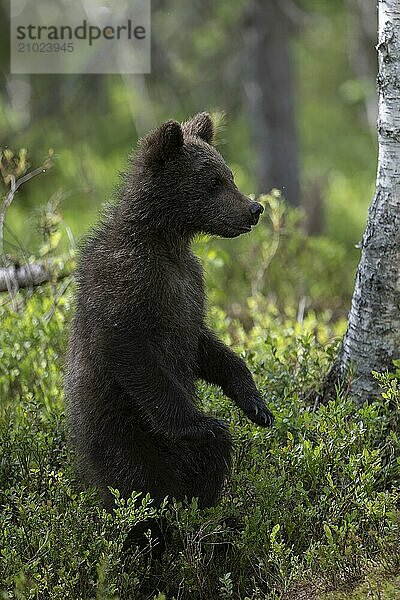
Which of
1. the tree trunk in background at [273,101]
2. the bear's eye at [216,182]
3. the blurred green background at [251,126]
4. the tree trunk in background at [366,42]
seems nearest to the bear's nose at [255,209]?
the bear's eye at [216,182]

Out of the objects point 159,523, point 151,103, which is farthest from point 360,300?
point 151,103

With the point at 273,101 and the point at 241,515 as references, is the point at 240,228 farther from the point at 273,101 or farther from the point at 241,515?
the point at 273,101

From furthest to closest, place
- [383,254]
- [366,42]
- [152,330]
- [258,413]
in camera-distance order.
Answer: [366,42] < [383,254] < [258,413] < [152,330]

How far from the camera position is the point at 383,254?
4.57 metres

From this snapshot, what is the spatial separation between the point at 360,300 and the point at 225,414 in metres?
0.85

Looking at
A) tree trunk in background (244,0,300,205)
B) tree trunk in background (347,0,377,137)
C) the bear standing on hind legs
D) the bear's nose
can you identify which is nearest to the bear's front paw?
the bear standing on hind legs

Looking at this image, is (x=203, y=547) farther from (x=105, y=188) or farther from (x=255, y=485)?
(x=105, y=188)

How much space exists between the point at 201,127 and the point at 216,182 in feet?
1.20

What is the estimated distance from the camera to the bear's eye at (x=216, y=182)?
404 centimetres

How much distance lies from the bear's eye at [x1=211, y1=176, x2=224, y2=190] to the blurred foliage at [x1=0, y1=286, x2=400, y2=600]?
106 centimetres

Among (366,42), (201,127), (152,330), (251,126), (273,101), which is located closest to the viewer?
(152,330)

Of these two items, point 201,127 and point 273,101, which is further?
point 273,101

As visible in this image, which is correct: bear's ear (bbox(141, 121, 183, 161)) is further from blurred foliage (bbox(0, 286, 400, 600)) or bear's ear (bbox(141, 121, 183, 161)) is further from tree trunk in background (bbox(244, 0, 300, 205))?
tree trunk in background (bbox(244, 0, 300, 205))

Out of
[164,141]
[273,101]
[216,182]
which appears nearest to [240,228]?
[216,182]
